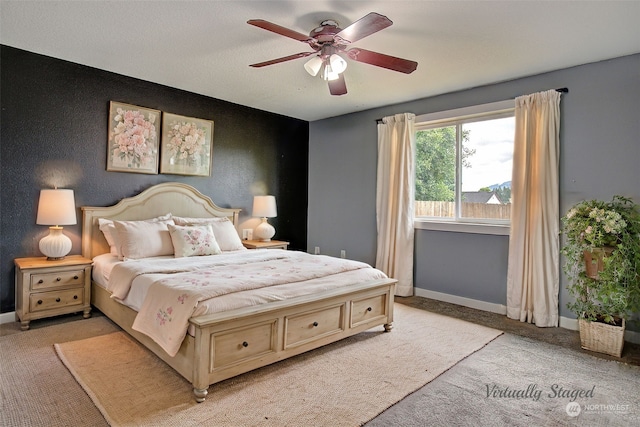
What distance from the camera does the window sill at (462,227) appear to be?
3916 mm

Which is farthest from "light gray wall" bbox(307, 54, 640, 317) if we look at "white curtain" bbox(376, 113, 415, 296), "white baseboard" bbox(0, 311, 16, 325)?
"white baseboard" bbox(0, 311, 16, 325)

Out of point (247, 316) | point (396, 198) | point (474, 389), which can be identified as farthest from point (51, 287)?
point (396, 198)

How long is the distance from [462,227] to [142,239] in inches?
135

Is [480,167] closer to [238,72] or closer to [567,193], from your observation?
[567,193]

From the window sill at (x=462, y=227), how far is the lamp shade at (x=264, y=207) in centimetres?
191

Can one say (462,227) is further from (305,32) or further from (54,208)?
(54,208)

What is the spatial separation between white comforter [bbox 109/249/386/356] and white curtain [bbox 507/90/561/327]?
155 cm

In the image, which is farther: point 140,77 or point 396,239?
point 396,239

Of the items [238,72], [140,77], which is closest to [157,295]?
[238,72]

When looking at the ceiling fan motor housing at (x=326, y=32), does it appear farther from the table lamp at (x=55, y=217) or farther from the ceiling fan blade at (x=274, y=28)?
the table lamp at (x=55, y=217)

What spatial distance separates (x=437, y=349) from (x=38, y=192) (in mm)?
3836

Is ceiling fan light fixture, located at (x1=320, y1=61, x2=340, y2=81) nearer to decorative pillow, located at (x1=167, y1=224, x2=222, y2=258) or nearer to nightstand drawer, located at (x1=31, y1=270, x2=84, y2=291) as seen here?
decorative pillow, located at (x1=167, y1=224, x2=222, y2=258)

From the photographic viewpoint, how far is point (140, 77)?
3992 mm

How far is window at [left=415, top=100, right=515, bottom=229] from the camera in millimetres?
4016
